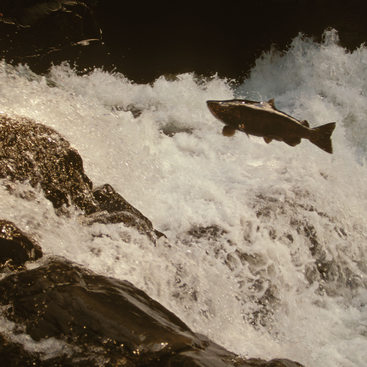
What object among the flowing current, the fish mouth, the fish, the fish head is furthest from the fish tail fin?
the flowing current

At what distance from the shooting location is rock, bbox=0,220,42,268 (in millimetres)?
2271

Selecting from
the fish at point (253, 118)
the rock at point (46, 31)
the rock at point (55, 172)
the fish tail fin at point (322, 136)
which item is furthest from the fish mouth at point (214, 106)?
the rock at point (46, 31)

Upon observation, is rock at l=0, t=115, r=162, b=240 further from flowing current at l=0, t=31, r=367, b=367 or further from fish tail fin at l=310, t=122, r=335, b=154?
fish tail fin at l=310, t=122, r=335, b=154

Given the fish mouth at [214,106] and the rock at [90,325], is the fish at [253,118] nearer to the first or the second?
the fish mouth at [214,106]

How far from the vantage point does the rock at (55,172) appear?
126 inches

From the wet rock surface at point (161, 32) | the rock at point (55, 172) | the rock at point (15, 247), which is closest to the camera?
the rock at point (15, 247)

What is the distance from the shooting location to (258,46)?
28.9 ft

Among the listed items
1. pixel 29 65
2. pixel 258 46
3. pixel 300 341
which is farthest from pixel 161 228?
pixel 258 46

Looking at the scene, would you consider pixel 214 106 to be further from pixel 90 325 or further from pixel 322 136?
pixel 90 325

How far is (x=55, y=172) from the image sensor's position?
3.36m

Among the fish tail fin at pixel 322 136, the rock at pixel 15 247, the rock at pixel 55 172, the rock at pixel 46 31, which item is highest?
the rock at pixel 46 31

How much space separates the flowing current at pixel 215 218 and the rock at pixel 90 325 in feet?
0.60

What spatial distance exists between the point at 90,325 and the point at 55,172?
5.82ft

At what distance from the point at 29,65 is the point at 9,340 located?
19.6 ft
